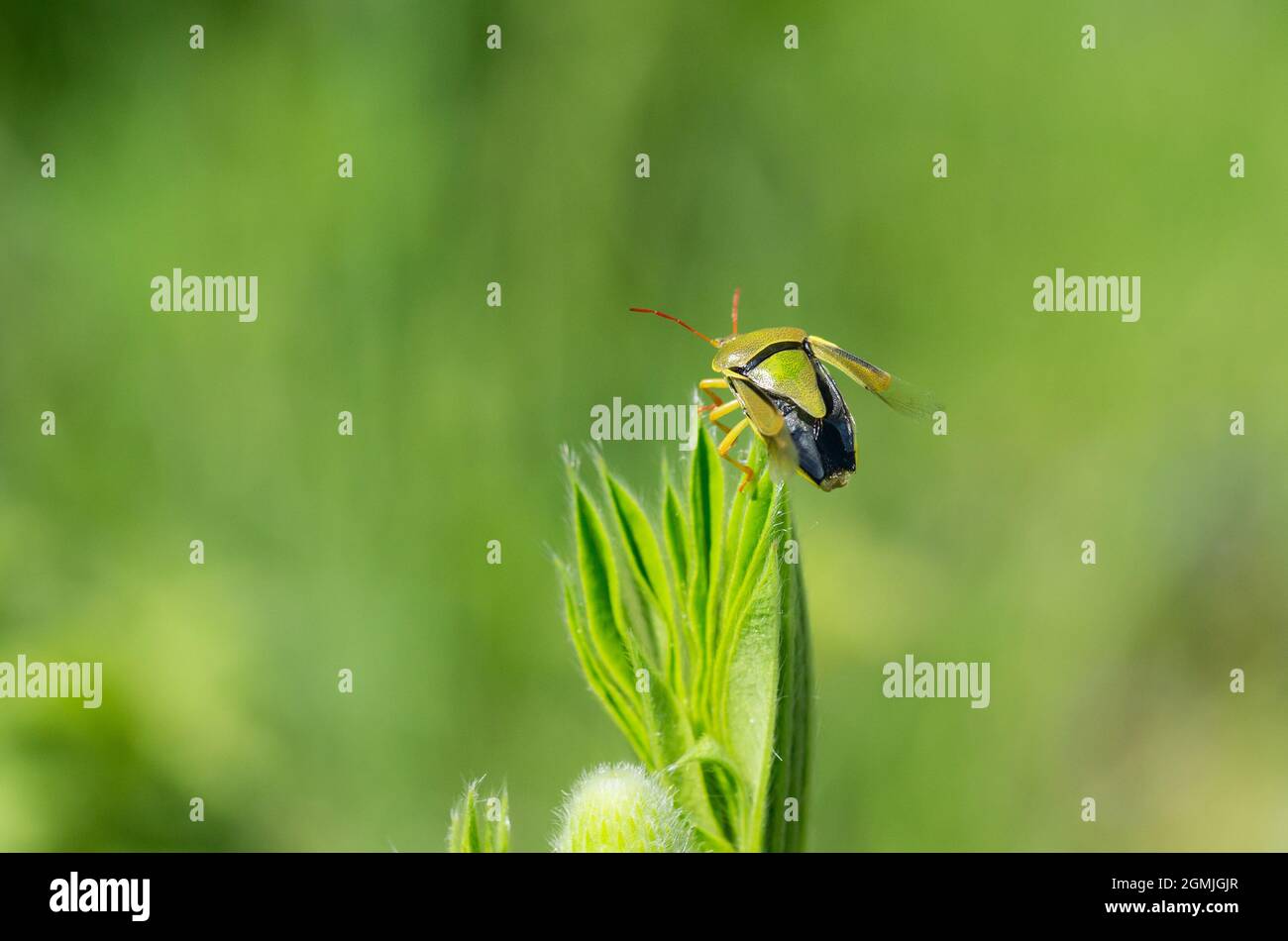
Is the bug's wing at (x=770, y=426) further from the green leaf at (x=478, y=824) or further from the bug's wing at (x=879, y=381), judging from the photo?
the green leaf at (x=478, y=824)

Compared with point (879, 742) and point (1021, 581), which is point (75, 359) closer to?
point (879, 742)

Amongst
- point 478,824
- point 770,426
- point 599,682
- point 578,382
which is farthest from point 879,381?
point 578,382

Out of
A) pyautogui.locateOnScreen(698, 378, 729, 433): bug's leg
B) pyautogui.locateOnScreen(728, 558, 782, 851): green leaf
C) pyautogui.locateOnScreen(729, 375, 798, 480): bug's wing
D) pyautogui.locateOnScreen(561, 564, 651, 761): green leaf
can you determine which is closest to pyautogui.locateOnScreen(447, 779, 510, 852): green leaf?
pyautogui.locateOnScreen(561, 564, 651, 761): green leaf

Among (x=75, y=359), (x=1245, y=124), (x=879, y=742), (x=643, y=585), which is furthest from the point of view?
(x=1245, y=124)

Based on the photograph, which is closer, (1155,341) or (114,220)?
(114,220)

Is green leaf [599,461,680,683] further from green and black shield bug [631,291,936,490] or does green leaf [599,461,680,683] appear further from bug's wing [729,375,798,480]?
green and black shield bug [631,291,936,490]
